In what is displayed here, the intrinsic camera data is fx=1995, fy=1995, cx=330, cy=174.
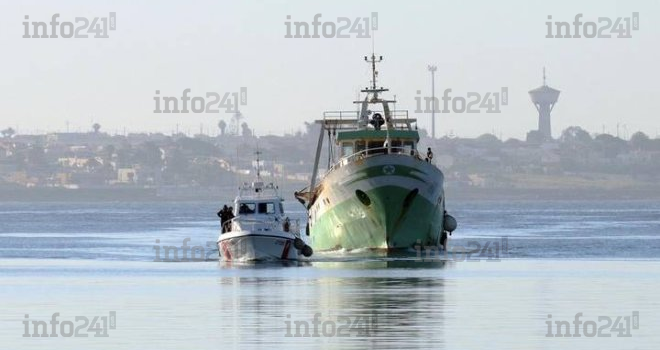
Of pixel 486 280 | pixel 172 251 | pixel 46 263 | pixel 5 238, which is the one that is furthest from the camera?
pixel 5 238

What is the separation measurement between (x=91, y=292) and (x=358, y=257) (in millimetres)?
27838

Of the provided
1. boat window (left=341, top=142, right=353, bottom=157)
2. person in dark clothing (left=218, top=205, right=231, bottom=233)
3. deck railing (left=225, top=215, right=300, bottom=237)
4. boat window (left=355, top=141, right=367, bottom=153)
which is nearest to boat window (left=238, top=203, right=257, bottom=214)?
deck railing (left=225, top=215, right=300, bottom=237)

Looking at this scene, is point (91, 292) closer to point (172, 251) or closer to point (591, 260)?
point (591, 260)

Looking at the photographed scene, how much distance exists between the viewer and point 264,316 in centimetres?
5641

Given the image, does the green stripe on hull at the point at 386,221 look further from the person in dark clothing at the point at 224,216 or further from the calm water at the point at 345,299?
the person in dark clothing at the point at 224,216

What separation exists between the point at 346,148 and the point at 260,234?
1659cm

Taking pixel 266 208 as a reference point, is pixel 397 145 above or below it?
above

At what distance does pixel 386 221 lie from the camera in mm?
97812

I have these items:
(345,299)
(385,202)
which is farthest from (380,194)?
(345,299)

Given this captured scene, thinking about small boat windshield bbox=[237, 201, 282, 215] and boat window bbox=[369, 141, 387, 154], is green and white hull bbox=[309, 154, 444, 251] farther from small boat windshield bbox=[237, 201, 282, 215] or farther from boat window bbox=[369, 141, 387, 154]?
small boat windshield bbox=[237, 201, 282, 215]

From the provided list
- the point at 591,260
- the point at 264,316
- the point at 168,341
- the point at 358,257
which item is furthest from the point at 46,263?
the point at 168,341

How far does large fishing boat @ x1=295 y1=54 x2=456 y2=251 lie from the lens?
97375 millimetres

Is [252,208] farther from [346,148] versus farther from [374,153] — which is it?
[346,148]

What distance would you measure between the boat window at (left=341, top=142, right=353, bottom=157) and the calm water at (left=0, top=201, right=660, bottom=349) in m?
6.99
